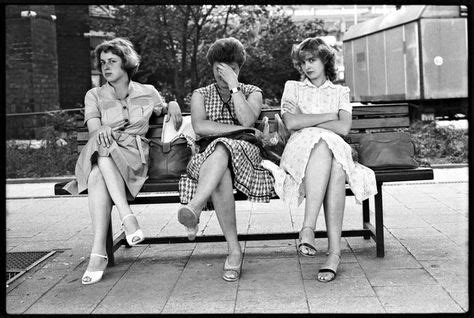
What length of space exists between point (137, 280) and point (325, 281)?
1145 millimetres

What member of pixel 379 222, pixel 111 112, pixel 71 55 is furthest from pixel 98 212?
pixel 71 55

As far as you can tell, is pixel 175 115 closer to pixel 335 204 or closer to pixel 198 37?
pixel 335 204

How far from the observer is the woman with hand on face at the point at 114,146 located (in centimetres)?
393

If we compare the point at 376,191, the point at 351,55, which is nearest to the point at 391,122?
the point at 376,191

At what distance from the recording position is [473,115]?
274cm

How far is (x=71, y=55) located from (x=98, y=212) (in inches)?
556

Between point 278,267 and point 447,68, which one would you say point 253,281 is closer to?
point 278,267

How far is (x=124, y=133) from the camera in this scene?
4195mm

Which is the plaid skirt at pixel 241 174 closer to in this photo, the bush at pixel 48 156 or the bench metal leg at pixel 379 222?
the bench metal leg at pixel 379 222

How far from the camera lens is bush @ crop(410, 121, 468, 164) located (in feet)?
31.6

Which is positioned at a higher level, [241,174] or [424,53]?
[424,53]

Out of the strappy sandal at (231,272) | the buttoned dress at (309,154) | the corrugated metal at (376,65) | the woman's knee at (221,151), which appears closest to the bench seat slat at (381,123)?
the buttoned dress at (309,154)

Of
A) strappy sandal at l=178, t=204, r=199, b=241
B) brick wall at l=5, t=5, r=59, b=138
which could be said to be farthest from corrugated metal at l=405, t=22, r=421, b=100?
strappy sandal at l=178, t=204, r=199, b=241

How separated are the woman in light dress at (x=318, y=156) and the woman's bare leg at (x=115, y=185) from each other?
2.97 feet
